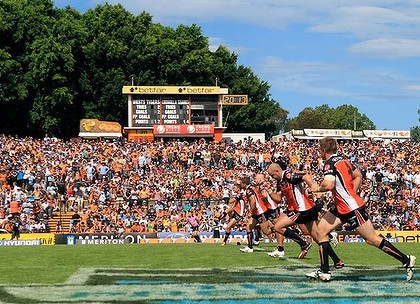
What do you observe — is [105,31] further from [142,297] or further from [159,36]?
[142,297]

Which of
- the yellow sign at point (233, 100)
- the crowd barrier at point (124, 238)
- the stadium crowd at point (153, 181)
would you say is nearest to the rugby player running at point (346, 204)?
the crowd barrier at point (124, 238)

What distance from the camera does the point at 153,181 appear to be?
37156 mm

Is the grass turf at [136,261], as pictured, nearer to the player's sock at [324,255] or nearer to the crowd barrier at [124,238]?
the player's sock at [324,255]

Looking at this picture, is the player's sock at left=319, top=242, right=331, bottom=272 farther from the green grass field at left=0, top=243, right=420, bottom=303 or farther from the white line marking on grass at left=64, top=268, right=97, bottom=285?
the white line marking on grass at left=64, top=268, right=97, bottom=285

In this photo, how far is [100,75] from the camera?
63.9 meters

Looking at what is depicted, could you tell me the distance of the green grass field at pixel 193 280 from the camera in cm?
1001

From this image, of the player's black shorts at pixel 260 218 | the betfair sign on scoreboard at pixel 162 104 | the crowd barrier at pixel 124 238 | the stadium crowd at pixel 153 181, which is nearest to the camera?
the player's black shorts at pixel 260 218

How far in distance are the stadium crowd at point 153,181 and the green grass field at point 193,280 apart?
49.4ft

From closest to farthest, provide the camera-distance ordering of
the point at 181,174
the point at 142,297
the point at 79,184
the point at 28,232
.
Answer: the point at 142,297, the point at 28,232, the point at 79,184, the point at 181,174

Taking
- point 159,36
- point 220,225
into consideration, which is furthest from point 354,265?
point 159,36

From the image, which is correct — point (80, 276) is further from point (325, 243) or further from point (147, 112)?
point (147, 112)

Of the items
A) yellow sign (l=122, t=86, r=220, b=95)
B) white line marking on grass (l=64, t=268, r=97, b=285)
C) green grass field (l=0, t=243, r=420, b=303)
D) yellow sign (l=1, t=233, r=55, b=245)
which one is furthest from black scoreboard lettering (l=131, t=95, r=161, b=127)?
white line marking on grass (l=64, t=268, r=97, b=285)

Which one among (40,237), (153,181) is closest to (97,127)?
(153,181)

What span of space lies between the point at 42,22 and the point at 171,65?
12.6 meters
